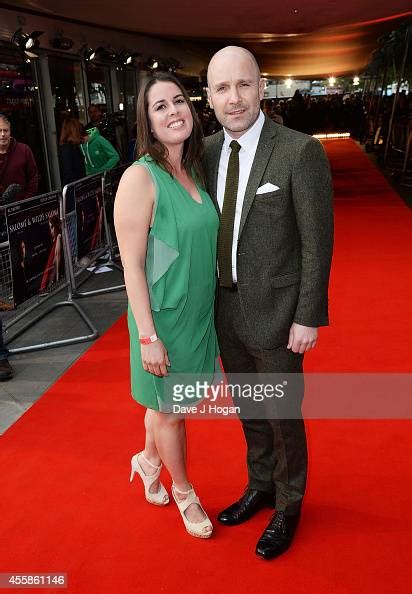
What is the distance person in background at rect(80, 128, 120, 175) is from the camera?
6484 mm

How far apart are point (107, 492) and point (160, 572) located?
55cm

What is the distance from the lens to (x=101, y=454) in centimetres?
275

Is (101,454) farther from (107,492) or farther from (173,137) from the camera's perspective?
(173,137)

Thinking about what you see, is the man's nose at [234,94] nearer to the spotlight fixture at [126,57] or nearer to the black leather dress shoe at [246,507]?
A: the black leather dress shoe at [246,507]

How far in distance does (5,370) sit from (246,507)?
2.10 meters

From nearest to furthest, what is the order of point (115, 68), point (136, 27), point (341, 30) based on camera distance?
1. point (136, 27)
2. point (115, 68)
3. point (341, 30)

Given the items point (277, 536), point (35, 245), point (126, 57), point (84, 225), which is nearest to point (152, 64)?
point (126, 57)

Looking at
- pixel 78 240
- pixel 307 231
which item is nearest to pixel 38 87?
pixel 78 240

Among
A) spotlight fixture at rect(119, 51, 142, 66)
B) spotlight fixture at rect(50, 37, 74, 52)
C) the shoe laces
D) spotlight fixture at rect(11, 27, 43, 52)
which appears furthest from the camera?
spotlight fixture at rect(119, 51, 142, 66)

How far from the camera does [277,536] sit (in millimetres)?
2086

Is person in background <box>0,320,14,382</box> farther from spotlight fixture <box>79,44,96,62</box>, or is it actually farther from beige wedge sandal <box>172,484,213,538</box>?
spotlight fixture <box>79,44,96,62</box>

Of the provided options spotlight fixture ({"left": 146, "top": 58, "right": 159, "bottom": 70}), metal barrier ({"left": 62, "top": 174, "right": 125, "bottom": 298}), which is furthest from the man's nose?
spotlight fixture ({"left": 146, "top": 58, "right": 159, "bottom": 70})

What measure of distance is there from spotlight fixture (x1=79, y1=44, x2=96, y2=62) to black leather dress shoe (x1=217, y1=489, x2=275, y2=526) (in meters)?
11.5

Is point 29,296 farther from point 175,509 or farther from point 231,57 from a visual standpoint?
point 231,57
